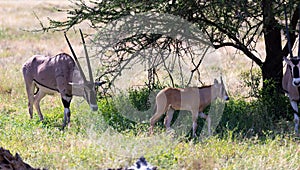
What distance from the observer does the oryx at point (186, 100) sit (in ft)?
29.2

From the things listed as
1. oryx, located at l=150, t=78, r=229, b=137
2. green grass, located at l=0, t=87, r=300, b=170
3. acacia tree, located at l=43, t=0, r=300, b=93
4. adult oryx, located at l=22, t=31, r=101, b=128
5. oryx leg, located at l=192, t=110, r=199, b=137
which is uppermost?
acacia tree, located at l=43, t=0, r=300, b=93

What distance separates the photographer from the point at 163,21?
9.81 meters

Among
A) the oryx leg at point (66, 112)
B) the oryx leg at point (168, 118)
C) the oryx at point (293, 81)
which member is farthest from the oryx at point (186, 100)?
the oryx leg at point (66, 112)

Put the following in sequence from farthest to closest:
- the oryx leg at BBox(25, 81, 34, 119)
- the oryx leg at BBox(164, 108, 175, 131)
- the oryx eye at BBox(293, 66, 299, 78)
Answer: the oryx leg at BBox(25, 81, 34, 119) → the oryx leg at BBox(164, 108, 175, 131) → the oryx eye at BBox(293, 66, 299, 78)

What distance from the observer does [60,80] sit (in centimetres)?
1020

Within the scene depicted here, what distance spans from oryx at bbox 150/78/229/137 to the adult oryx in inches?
46.8

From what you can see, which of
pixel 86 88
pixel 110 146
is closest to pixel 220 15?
pixel 86 88

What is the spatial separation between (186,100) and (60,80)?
8.15 feet

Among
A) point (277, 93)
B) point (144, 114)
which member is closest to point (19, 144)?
point (144, 114)

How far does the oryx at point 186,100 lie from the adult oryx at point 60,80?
119 centimetres

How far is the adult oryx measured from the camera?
9.77 m

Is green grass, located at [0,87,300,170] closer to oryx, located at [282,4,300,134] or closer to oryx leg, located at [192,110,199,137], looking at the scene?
oryx leg, located at [192,110,199,137]

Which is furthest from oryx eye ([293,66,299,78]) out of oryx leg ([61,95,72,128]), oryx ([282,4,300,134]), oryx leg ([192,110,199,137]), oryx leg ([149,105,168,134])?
oryx leg ([61,95,72,128])

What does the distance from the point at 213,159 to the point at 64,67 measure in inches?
169
